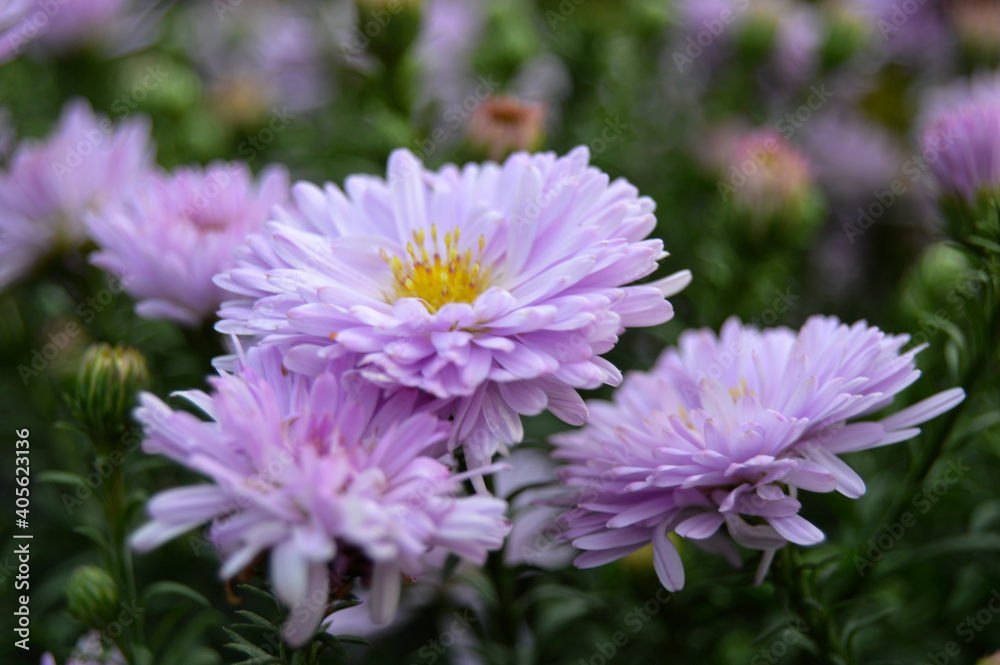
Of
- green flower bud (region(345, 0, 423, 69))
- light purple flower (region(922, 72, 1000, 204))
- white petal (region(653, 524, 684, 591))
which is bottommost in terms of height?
white petal (region(653, 524, 684, 591))

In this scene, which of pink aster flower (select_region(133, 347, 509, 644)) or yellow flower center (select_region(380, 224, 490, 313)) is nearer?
pink aster flower (select_region(133, 347, 509, 644))

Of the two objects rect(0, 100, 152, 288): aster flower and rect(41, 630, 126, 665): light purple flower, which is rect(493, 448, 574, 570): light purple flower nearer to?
rect(41, 630, 126, 665): light purple flower

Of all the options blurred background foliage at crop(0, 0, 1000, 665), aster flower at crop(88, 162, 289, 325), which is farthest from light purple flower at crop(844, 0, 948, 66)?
aster flower at crop(88, 162, 289, 325)

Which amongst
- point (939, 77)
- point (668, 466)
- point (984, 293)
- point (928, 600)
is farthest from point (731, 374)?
point (939, 77)

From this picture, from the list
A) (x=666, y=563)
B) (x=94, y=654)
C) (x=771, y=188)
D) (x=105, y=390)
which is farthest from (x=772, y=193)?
(x=94, y=654)

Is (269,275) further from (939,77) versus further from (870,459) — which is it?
(939,77)

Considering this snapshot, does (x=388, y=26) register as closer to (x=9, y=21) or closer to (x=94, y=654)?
(x=9, y=21)

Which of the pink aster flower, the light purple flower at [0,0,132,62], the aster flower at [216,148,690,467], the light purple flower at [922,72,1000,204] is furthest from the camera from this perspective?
the light purple flower at [0,0,132,62]

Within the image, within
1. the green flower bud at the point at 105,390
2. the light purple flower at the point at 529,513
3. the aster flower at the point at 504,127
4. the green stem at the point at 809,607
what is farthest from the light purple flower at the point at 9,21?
the green stem at the point at 809,607
